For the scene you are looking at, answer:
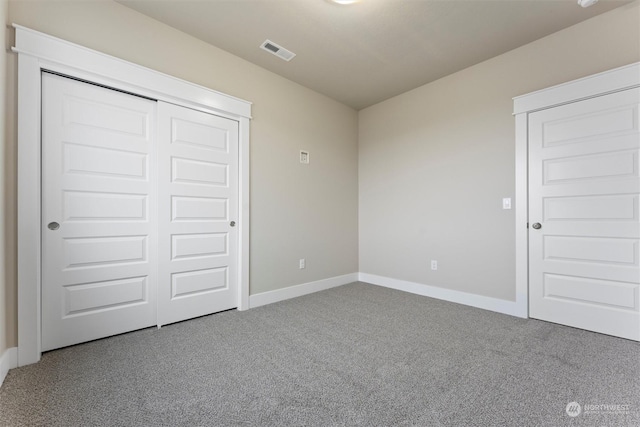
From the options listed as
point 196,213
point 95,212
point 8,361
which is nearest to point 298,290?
point 196,213

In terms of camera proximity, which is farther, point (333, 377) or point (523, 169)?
point (523, 169)

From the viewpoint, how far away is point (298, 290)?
11.9 ft

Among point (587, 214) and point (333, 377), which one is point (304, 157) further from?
point (587, 214)

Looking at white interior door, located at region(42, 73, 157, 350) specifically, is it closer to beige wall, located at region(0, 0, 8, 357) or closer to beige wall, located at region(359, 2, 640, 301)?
beige wall, located at region(0, 0, 8, 357)

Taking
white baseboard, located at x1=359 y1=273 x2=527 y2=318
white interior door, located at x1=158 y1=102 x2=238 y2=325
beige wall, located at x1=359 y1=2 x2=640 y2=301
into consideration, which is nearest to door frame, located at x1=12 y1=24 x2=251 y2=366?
white interior door, located at x1=158 y1=102 x2=238 y2=325

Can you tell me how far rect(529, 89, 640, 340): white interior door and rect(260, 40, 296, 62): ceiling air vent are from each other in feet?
8.54

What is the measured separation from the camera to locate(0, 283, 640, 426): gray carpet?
1.44 metres

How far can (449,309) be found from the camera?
3.10 meters

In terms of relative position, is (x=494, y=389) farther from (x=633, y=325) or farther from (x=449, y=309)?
(x=633, y=325)

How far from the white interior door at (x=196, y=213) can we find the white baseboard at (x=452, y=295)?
213 centimetres

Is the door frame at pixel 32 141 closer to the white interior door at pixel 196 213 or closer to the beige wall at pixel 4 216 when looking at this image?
the beige wall at pixel 4 216

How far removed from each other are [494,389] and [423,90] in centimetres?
339

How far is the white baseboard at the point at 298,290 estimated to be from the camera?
127 inches

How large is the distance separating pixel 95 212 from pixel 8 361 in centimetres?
109
